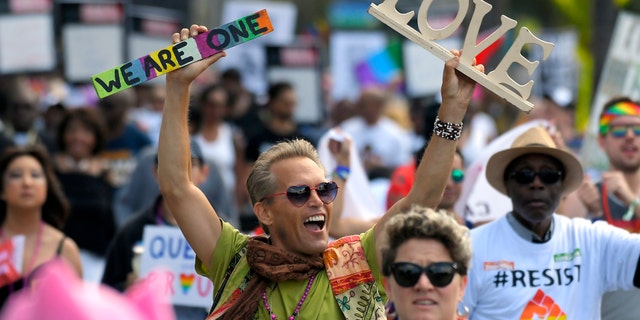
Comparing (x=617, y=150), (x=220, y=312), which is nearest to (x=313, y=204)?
(x=220, y=312)

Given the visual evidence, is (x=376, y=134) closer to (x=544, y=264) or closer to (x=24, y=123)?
(x=24, y=123)

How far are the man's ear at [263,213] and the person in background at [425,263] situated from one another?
2.36 feet

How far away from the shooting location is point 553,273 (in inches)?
222

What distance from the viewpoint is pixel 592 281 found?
5.66 meters

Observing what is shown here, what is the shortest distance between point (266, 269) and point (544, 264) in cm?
159

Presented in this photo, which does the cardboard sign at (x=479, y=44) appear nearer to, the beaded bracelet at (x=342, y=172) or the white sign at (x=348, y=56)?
the beaded bracelet at (x=342, y=172)

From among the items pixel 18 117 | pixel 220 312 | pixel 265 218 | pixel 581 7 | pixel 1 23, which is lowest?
pixel 220 312

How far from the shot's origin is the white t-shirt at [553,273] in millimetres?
5609

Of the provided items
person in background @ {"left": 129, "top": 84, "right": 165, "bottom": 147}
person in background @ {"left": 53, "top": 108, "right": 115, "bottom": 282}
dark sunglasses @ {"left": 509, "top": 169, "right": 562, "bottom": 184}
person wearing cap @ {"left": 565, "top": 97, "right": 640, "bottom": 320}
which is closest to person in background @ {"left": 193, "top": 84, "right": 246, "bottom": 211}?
person in background @ {"left": 53, "top": 108, "right": 115, "bottom": 282}

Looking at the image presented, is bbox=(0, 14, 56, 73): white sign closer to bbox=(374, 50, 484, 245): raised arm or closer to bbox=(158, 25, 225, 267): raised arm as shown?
bbox=(158, 25, 225, 267): raised arm

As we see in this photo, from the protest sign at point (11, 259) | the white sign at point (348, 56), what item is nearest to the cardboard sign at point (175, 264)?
the protest sign at point (11, 259)

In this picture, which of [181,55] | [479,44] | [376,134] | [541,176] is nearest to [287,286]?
[181,55]

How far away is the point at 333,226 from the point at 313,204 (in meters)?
2.41

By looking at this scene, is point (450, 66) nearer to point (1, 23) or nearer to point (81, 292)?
point (81, 292)
